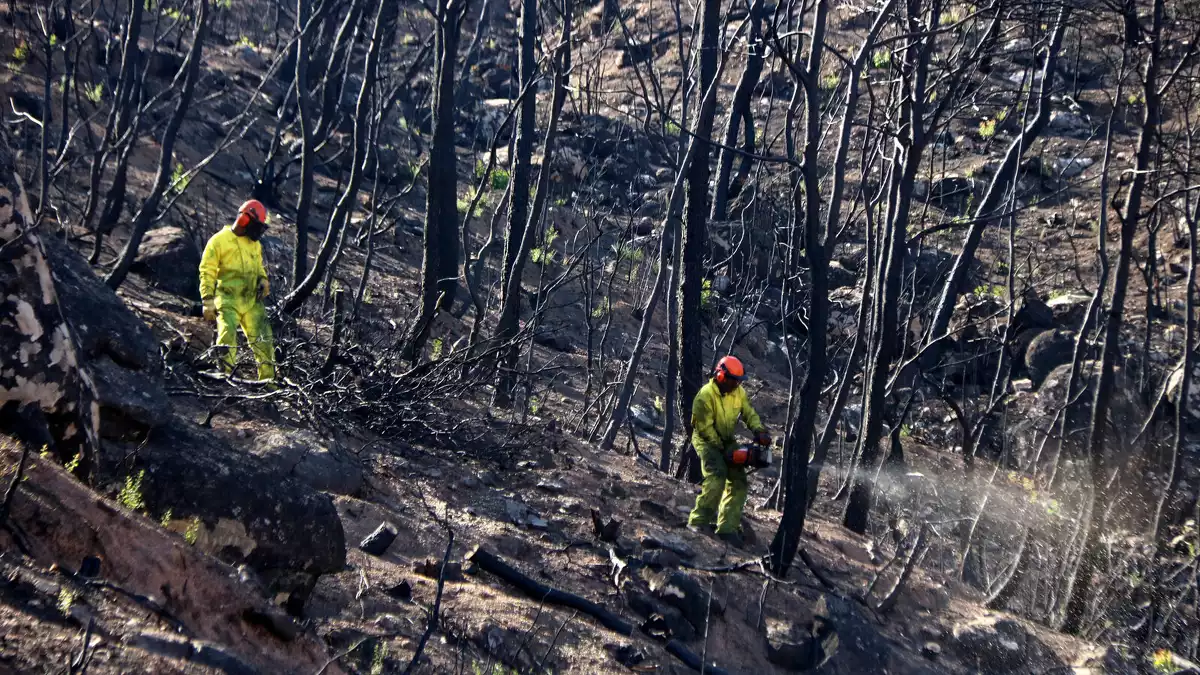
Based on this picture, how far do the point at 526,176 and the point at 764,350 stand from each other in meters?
7.25

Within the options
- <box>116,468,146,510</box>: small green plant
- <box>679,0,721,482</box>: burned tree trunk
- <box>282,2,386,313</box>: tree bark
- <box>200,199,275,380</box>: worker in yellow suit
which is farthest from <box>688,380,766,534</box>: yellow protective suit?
<box>116,468,146,510</box>: small green plant

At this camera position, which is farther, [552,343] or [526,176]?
[552,343]

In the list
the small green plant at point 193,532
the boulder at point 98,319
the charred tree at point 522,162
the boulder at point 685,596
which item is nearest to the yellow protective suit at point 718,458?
the boulder at point 685,596

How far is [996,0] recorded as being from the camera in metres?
7.22

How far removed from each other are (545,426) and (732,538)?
234cm

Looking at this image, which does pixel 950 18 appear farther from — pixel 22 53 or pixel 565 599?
pixel 22 53

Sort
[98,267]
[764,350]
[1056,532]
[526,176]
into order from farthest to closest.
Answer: [764,350] < [526,176] < [1056,532] < [98,267]

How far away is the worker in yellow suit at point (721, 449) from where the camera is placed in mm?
8328

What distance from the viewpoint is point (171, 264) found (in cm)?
1095

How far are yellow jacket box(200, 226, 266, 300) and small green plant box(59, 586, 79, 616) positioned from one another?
5.79 m

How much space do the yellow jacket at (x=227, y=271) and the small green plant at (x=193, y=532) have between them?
4434 millimetres

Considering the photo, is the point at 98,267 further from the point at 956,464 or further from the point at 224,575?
the point at 956,464

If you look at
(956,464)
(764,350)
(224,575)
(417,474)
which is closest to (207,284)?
(417,474)

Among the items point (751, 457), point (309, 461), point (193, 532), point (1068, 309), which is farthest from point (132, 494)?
point (1068, 309)
